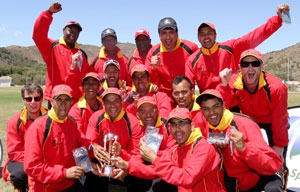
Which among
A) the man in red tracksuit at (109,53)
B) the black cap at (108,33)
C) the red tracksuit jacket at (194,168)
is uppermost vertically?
the black cap at (108,33)

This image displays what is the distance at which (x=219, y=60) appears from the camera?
22.5 ft

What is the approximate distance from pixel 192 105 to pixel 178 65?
1.70 m

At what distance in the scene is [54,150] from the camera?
5098mm

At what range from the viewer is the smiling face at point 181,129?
4633 mm

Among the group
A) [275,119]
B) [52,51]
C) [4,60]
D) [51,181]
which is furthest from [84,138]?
[4,60]

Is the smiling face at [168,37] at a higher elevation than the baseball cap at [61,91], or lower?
higher

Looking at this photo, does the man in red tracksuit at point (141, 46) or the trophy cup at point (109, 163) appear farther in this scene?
the man in red tracksuit at point (141, 46)

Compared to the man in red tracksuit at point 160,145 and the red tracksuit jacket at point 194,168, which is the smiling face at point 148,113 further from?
the red tracksuit jacket at point 194,168

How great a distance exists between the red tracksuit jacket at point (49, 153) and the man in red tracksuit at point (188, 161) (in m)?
1.36

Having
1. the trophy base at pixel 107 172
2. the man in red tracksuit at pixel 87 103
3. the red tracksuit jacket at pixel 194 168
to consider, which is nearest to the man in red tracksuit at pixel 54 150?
the trophy base at pixel 107 172

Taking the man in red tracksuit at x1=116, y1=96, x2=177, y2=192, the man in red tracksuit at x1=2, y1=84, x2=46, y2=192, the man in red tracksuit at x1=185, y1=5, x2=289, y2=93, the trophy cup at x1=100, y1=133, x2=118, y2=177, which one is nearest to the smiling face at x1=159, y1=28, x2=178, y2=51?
the man in red tracksuit at x1=185, y1=5, x2=289, y2=93

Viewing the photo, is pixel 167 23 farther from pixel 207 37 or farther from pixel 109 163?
pixel 109 163

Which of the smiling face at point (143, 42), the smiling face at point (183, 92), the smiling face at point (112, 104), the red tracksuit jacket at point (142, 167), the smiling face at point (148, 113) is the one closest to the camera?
the red tracksuit jacket at point (142, 167)

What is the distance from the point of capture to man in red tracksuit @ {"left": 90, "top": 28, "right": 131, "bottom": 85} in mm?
8031
